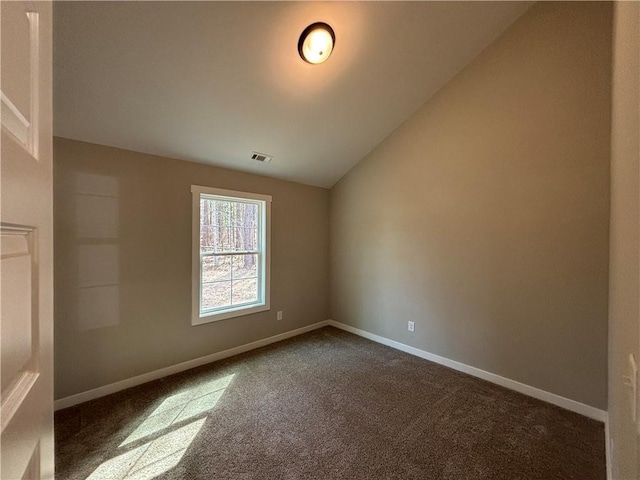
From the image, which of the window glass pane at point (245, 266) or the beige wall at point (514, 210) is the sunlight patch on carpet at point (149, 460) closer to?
the window glass pane at point (245, 266)

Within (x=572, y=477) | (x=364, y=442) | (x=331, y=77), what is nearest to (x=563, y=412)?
(x=572, y=477)

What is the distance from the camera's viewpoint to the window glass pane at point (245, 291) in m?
3.42

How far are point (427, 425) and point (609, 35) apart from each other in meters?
3.32

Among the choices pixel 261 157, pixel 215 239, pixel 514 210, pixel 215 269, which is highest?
pixel 261 157

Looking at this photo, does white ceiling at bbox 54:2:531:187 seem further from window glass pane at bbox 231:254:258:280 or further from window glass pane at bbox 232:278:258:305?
window glass pane at bbox 232:278:258:305

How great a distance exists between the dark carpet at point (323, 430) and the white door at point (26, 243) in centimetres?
157

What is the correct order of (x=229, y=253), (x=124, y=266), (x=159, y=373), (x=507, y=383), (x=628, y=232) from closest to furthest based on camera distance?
(x=628, y=232), (x=124, y=266), (x=507, y=383), (x=159, y=373), (x=229, y=253)

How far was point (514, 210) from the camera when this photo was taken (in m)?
2.56

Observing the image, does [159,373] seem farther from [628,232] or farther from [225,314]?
[628,232]

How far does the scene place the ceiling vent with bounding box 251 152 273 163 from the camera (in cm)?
310

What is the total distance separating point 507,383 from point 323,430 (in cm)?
188

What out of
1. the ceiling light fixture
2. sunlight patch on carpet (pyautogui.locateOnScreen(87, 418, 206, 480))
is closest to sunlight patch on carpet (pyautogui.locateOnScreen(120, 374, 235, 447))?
sunlight patch on carpet (pyautogui.locateOnScreen(87, 418, 206, 480))

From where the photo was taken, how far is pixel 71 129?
2.17m

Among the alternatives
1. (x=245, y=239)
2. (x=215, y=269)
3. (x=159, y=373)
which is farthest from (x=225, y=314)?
(x=245, y=239)
